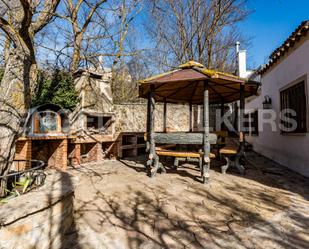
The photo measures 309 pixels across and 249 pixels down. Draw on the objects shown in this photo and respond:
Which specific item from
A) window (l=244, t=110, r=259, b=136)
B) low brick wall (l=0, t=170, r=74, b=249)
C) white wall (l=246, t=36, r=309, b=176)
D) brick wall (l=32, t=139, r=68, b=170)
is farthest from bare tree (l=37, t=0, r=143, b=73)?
window (l=244, t=110, r=259, b=136)

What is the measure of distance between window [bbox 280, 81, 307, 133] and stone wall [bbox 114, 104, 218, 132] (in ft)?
18.0

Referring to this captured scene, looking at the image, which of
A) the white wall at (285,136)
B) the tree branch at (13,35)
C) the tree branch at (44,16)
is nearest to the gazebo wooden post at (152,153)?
the tree branch at (44,16)

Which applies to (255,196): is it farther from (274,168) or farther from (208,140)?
(274,168)

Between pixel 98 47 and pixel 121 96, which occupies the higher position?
pixel 98 47

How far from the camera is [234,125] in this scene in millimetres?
12688

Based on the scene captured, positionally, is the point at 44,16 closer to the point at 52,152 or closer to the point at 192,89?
the point at 52,152

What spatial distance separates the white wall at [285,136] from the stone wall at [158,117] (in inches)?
160

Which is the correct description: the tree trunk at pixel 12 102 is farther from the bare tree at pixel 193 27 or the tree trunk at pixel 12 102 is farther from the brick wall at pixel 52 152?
the bare tree at pixel 193 27

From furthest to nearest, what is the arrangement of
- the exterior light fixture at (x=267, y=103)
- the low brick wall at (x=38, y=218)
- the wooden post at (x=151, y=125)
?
the exterior light fixture at (x=267, y=103), the wooden post at (x=151, y=125), the low brick wall at (x=38, y=218)

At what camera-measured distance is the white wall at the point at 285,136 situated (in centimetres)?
488

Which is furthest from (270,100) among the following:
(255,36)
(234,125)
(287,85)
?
(255,36)

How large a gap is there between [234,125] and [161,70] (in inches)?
247

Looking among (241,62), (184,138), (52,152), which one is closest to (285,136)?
(184,138)

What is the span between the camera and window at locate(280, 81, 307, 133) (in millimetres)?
5062
